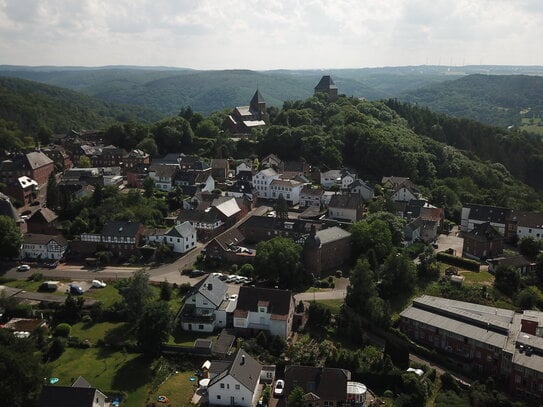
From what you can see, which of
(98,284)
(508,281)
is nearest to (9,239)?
(98,284)

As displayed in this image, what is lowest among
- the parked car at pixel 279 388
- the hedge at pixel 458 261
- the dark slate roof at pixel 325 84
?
the parked car at pixel 279 388

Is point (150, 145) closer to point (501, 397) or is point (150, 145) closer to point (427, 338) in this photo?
point (427, 338)

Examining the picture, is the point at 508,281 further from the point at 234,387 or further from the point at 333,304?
the point at 234,387

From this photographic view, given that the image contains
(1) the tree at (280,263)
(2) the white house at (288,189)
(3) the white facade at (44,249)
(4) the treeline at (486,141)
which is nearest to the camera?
(1) the tree at (280,263)

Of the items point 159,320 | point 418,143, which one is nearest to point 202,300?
point 159,320

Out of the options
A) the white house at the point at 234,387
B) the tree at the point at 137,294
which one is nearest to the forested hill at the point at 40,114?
the tree at the point at 137,294

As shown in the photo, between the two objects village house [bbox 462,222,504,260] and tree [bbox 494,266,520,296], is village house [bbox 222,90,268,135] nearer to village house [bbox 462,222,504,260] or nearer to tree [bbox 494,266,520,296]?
village house [bbox 462,222,504,260]

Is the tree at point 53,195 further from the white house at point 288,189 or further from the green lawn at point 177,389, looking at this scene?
the green lawn at point 177,389
